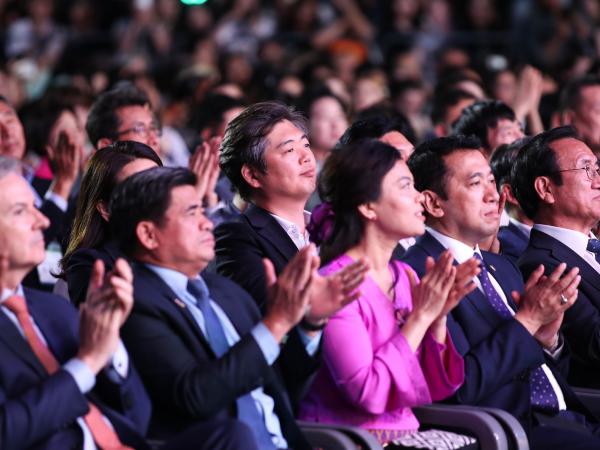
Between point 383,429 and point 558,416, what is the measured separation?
689mm

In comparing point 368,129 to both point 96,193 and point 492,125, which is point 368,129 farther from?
point 96,193

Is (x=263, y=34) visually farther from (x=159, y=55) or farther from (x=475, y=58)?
(x=475, y=58)

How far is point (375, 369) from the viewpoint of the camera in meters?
3.04

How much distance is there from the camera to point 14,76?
9.09m

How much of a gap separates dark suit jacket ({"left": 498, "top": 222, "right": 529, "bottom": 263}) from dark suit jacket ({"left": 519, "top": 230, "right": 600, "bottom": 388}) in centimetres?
37

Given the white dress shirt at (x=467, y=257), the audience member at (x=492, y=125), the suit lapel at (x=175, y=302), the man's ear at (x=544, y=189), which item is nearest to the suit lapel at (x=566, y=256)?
the man's ear at (x=544, y=189)

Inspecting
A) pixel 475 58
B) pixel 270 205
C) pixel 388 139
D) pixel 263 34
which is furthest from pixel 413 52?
pixel 270 205

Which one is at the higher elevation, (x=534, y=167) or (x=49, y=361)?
(x=49, y=361)

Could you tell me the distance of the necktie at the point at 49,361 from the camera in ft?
8.77

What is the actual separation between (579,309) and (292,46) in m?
6.88

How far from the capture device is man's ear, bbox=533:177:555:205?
13.4ft

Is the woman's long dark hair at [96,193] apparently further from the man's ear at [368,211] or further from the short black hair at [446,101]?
the short black hair at [446,101]

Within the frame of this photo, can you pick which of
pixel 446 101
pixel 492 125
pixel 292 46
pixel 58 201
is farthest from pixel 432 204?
pixel 292 46

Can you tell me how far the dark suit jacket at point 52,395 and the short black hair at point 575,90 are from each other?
3613 millimetres
